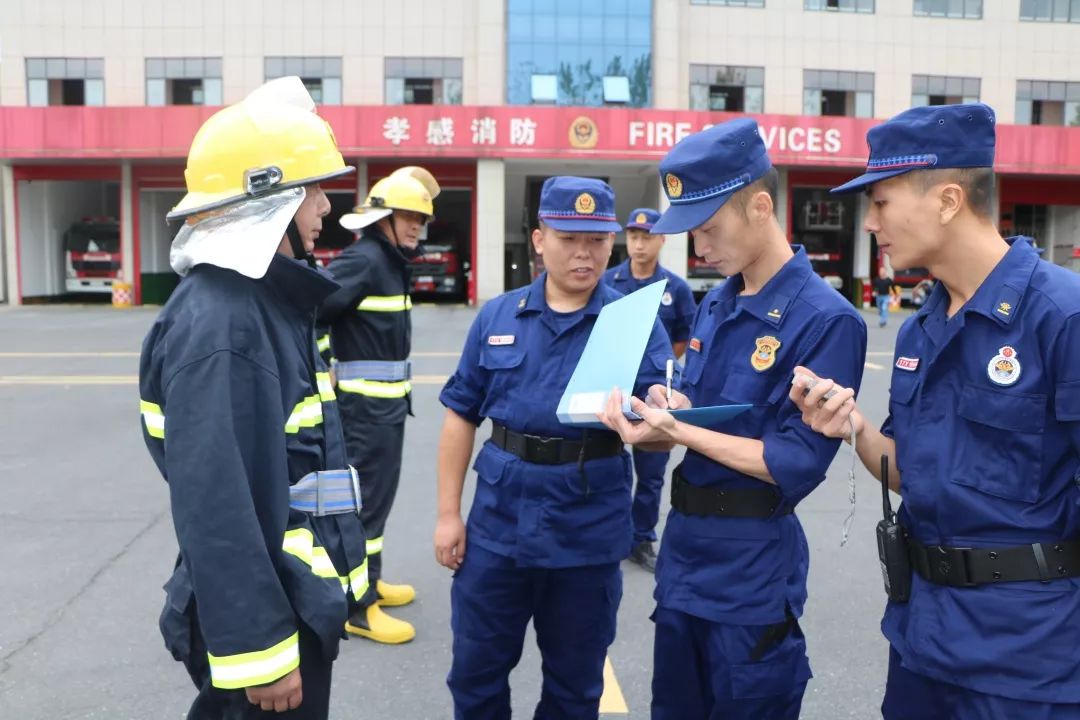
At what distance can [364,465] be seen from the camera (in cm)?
439

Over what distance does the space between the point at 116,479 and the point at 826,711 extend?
5.64 meters

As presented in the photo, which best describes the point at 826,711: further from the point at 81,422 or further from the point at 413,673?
the point at 81,422

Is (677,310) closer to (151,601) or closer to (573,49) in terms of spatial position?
(151,601)

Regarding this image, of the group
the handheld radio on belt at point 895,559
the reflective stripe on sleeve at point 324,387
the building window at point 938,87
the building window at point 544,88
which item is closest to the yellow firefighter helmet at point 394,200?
the reflective stripe on sleeve at point 324,387

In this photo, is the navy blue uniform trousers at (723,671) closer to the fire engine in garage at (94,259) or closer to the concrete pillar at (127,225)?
the concrete pillar at (127,225)

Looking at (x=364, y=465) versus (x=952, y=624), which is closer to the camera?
(x=952, y=624)

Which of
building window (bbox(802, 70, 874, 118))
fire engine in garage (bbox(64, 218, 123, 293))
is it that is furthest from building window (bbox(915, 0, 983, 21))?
fire engine in garage (bbox(64, 218, 123, 293))

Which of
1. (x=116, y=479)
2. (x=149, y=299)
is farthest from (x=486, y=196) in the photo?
(x=116, y=479)

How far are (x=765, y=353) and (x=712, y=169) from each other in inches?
20.6

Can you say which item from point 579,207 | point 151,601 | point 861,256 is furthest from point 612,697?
point 861,256

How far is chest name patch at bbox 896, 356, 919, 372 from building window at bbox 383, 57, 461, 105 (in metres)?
27.4

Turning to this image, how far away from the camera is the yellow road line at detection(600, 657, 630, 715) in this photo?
356cm

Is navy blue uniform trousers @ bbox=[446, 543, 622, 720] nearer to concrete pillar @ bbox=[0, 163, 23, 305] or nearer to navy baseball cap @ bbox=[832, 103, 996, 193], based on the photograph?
navy baseball cap @ bbox=[832, 103, 996, 193]

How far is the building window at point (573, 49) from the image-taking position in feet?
89.7
